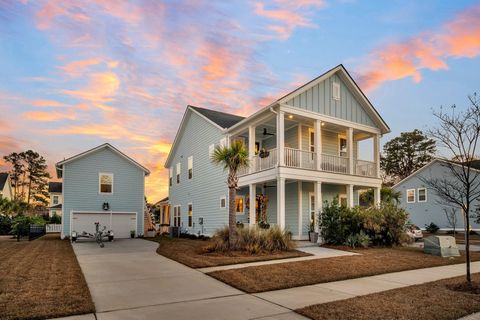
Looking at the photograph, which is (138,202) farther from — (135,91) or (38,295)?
(38,295)

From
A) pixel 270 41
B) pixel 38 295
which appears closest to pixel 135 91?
pixel 270 41

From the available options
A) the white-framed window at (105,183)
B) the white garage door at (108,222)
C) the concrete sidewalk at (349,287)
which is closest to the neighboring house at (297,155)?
the white garage door at (108,222)

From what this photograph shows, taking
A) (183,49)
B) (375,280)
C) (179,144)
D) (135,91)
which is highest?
(183,49)

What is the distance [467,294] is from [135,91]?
1806 cm

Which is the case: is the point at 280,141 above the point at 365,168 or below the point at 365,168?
above

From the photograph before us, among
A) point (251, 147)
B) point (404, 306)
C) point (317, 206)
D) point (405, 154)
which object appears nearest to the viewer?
point (404, 306)

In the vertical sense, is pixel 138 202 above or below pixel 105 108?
below

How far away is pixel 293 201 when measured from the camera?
65.4 ft

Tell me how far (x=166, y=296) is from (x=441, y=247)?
1110 cm

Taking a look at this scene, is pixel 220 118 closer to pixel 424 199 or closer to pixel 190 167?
pixel 190 167

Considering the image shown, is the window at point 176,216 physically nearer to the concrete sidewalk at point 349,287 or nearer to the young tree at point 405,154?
the concrete sidewalk at point 349,287

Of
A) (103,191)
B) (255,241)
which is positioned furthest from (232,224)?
(103,191)

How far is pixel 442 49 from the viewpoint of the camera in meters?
16.5

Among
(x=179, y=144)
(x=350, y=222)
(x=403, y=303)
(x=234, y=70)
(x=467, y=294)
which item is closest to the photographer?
(x=403, y=303)
